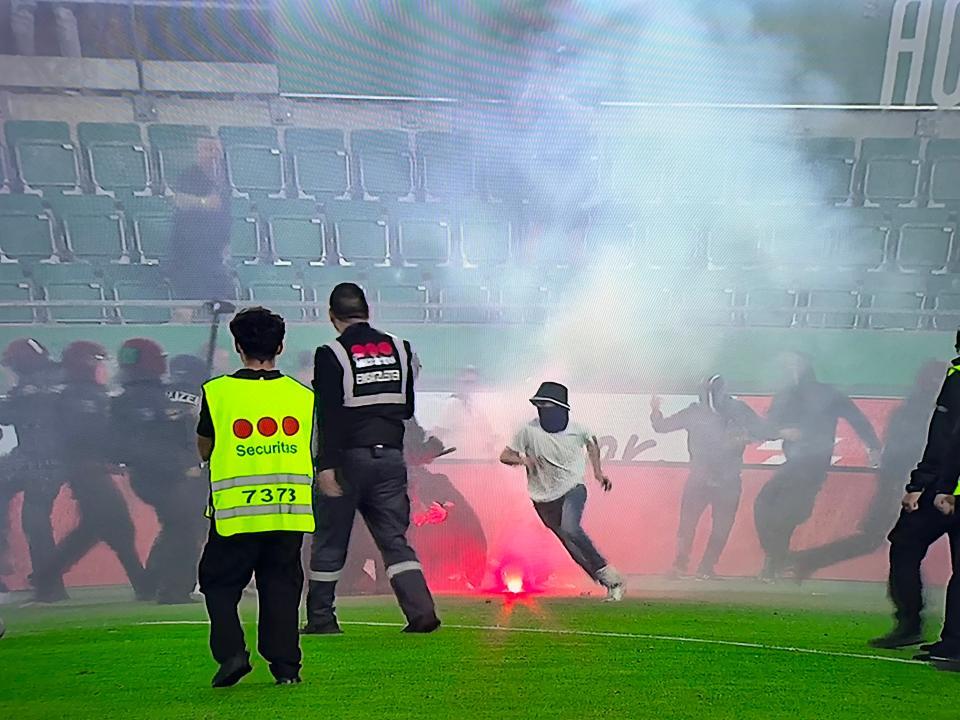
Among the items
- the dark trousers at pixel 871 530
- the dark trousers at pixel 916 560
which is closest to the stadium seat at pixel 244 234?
the dark trousers at pixel 871 530

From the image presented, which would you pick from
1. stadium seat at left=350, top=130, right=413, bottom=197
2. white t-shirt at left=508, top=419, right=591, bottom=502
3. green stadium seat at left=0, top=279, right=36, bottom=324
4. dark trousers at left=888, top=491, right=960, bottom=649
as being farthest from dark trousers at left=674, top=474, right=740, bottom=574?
green stadium seat at left=0, top=279, right=36, bottom=324

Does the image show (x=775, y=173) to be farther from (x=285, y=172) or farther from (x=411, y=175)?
(x=285, y=172)

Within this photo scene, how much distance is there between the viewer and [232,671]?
238cm

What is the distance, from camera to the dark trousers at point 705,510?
2818mm

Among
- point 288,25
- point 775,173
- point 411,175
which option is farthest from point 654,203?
point 288,25

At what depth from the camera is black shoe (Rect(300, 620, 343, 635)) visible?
2533 mm

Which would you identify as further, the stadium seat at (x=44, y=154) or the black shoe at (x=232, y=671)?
the stadium seat at (x=44, y=154)

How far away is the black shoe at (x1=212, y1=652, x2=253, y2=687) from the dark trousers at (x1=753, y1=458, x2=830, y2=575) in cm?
176

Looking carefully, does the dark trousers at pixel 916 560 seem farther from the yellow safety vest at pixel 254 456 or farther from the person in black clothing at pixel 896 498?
the yellow safety vest at pixel 254 456

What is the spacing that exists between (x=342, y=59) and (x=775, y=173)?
1471mm

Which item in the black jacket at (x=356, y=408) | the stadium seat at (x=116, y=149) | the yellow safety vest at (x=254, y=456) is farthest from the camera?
the stadium seat at (x=116, y=149)

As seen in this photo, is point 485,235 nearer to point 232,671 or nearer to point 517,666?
point 517,666

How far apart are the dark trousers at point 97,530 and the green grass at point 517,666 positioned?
117mm

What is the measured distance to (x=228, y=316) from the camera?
262 centimetres
